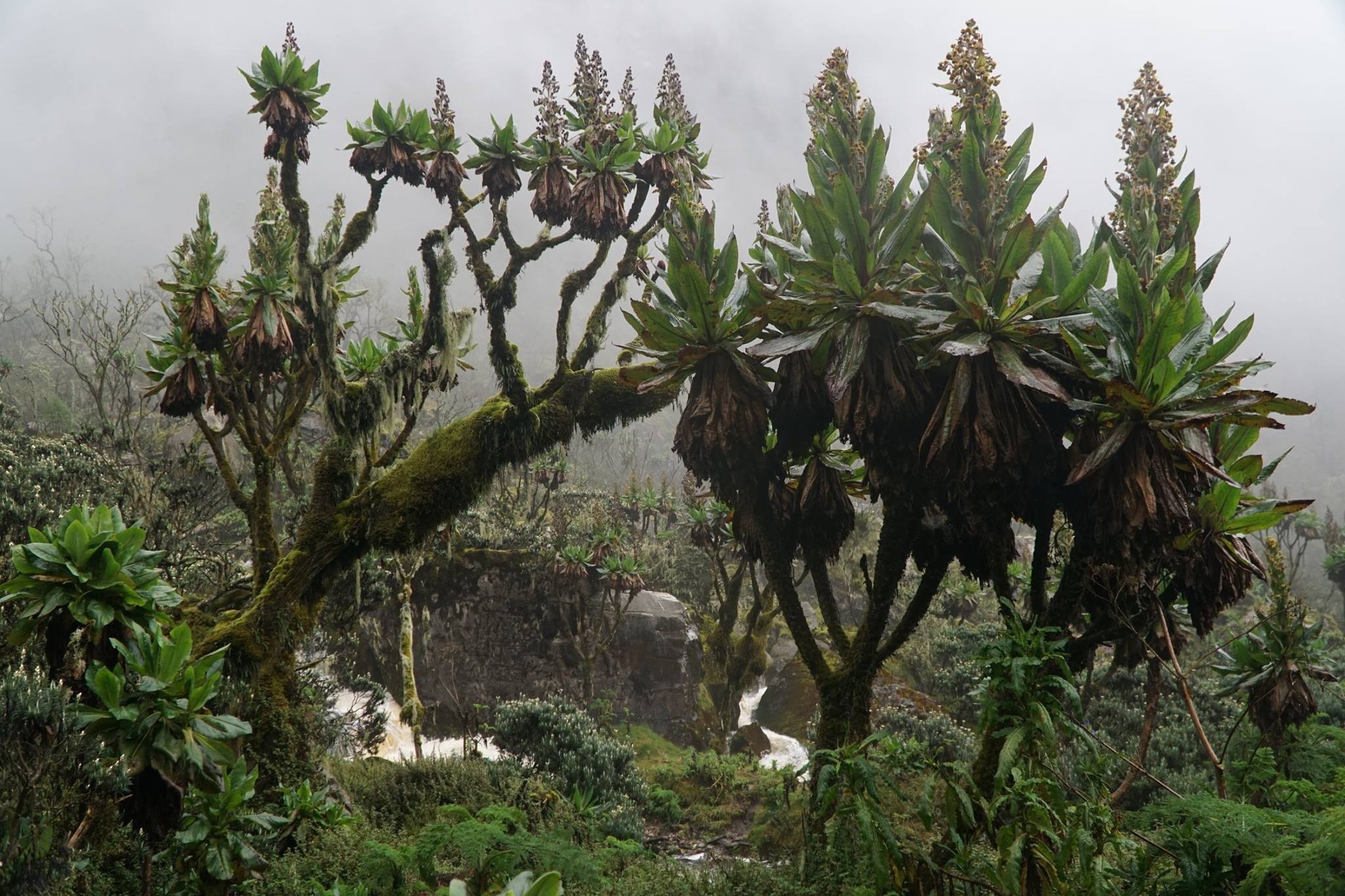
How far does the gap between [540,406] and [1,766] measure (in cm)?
421

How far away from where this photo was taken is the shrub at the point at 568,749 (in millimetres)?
8203

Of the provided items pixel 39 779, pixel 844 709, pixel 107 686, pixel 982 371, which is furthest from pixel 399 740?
pixel 982 371

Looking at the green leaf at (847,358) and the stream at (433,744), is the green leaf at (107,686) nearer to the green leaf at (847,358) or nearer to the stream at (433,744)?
the green leaf at (847,358)

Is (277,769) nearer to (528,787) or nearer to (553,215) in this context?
(528,787)

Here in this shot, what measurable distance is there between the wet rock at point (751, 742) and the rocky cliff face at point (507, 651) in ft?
6.00

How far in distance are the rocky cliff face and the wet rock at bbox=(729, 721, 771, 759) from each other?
183 cm

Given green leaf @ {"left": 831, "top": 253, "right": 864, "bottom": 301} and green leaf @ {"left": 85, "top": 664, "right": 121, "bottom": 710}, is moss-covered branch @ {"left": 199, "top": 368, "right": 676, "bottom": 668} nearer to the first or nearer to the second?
green leaf @ {"left": 831, "top": 253, "right": 864, "bottom": 301}

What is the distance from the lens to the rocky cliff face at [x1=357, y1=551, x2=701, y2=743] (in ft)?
48.6

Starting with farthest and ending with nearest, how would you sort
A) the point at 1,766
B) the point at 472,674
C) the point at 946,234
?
the point at 472,674
the point at 946,234
the point at 1,766

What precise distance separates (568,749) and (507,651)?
23.8 feet

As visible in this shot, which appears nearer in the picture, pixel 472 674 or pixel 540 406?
pixel 540 406

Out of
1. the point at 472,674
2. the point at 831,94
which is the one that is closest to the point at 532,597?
the point at 472,674

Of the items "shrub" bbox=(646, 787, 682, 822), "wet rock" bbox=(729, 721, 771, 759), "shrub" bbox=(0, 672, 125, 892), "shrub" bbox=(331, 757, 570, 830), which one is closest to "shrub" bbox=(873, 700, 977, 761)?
"wet rock" bbox=(729, 721, 771, 759)

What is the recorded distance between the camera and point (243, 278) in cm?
721
